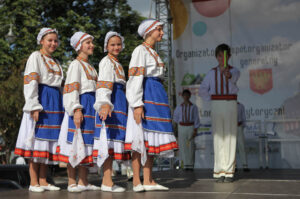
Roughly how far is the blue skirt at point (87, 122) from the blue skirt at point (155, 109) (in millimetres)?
642

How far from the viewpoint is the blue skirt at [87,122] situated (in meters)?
4.36

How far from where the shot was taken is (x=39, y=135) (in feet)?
14.7

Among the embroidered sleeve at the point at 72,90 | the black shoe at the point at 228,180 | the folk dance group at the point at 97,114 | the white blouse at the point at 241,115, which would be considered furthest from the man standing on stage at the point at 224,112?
the white blouse at the point at 241,115

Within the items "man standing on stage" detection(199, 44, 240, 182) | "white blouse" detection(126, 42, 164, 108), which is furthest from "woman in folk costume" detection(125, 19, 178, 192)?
"man standing on stage" detection(199, 44, 240, 182)

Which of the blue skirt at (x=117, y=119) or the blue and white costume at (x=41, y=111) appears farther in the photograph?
the blue and white costume at (x=41, y=111)

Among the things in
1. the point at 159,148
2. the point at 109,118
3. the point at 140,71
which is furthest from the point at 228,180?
the point at 140,71

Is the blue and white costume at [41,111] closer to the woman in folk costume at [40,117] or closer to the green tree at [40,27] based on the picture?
the woman in folk costume at [40,117]

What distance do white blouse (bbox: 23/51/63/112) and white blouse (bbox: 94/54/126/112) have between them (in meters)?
0.66

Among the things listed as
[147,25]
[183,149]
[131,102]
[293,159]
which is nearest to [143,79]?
[131,102]

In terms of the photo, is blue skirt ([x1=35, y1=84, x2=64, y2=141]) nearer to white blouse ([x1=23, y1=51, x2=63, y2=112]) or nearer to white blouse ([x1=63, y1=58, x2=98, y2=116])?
white blouse ([x1=23, y1=51, x2=63, y2=112])

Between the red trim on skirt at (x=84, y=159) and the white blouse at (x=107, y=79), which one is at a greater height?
the white blouse at (x=107, y=79)

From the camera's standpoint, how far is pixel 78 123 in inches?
168

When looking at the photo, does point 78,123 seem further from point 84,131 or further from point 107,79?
point 107,79

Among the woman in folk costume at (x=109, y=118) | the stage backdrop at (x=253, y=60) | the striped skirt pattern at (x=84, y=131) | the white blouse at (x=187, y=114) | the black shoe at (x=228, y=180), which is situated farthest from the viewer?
the stage backdrop at (x=253, y=60)
